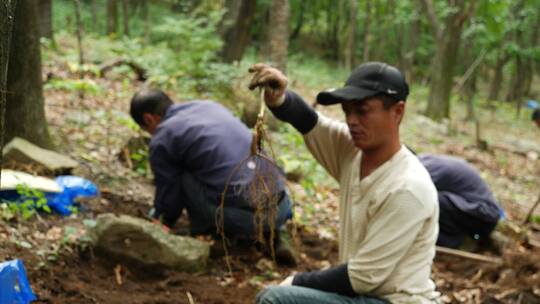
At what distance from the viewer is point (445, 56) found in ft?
48.2

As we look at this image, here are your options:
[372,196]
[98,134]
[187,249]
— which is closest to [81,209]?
[187,249]

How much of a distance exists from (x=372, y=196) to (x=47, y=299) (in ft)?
6.91

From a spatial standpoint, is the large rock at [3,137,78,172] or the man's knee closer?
the man's knee

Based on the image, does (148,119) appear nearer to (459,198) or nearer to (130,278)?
(130,278)

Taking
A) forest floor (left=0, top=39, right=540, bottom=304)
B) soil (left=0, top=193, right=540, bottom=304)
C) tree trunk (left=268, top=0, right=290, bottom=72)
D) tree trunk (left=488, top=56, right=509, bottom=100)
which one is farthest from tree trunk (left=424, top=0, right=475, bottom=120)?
soil (left=0, top=193, right=540, bottom=304)

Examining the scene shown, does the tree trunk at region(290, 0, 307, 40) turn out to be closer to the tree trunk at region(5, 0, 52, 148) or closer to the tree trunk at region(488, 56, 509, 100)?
the tree trunk at region(488, 56, 509, 100)

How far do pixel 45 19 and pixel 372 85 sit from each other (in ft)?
37.5

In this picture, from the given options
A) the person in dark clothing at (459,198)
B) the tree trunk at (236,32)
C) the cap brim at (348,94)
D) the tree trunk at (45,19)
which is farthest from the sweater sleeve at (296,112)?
the tree trunk at (45,19)

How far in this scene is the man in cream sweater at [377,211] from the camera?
2508 millimetres

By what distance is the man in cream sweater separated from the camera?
2.51m

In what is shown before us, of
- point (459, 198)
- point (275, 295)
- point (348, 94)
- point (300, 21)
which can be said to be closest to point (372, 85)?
point (348, 94)

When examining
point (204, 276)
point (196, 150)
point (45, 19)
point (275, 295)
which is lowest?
point (204, 276)

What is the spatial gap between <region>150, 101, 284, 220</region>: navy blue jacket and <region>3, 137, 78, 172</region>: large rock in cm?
107

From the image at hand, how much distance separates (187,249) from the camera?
4.31 metres
